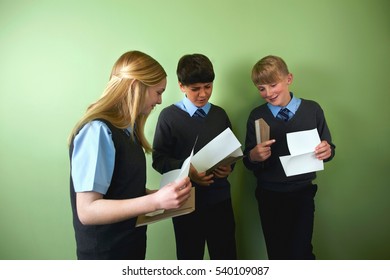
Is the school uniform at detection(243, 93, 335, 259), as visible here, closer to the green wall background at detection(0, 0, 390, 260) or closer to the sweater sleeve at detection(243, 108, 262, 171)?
the sweater sleeve at detection(243, 108, 262, 171)

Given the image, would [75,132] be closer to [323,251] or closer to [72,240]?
[72,240]

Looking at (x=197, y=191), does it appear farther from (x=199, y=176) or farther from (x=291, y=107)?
(x=291, y=107)

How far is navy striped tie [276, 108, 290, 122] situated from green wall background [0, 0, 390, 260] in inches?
7.4

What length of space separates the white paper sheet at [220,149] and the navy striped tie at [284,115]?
342 millimetres

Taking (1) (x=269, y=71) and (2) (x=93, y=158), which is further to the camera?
(1) (x=269, y=71)

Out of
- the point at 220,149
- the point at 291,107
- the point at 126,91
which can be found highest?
the point at 126,91

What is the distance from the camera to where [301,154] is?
1.00 meters

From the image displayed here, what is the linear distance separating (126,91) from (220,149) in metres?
0.38

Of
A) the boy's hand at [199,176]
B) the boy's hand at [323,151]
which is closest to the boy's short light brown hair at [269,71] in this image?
the boy's hand at [323,151]

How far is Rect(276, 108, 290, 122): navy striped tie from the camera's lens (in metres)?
1.14

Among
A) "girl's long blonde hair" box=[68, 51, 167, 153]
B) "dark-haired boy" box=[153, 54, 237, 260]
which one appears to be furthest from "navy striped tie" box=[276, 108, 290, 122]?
"girl's long blonde hair" box=[68, 51, 167, 153]

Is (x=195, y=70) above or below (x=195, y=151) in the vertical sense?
above

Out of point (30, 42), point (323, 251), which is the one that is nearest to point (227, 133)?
point (323, 251)

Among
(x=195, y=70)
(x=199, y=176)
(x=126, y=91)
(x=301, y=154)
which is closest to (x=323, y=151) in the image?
(x=301, y=154)
